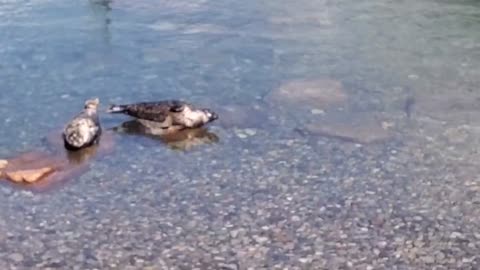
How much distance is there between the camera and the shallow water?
583cm

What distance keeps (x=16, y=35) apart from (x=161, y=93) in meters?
2.58

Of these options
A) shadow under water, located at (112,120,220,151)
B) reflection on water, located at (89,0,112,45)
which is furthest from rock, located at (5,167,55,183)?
reflection on water, located at (89,0,112,45)

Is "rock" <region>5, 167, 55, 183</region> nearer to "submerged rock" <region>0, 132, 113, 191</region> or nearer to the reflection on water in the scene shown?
"submerged rock" <region>0, 132, 113, 191</region>

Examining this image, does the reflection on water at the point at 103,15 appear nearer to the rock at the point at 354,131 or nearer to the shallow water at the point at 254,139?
the shallow water at the point at 254,139

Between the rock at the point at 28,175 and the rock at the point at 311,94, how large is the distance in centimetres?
244

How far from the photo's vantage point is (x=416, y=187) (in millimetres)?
6633

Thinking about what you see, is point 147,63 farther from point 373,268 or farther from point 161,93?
point 373,268

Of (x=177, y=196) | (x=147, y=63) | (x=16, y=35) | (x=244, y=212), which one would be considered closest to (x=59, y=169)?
(x=177, y=196)

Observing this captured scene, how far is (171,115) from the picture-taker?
774cm

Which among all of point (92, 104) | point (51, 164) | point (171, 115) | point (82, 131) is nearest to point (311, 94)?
point (171, 115)

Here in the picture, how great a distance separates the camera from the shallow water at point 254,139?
583 centimetres

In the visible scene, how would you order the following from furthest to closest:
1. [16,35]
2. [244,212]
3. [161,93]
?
[16,35], [161,93], [244,212]

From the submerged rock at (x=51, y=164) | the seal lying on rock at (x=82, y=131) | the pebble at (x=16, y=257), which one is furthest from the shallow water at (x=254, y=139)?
the seal lying on rock at (x=82, y=131)

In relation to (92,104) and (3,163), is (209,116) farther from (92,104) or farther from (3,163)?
(3,163)
